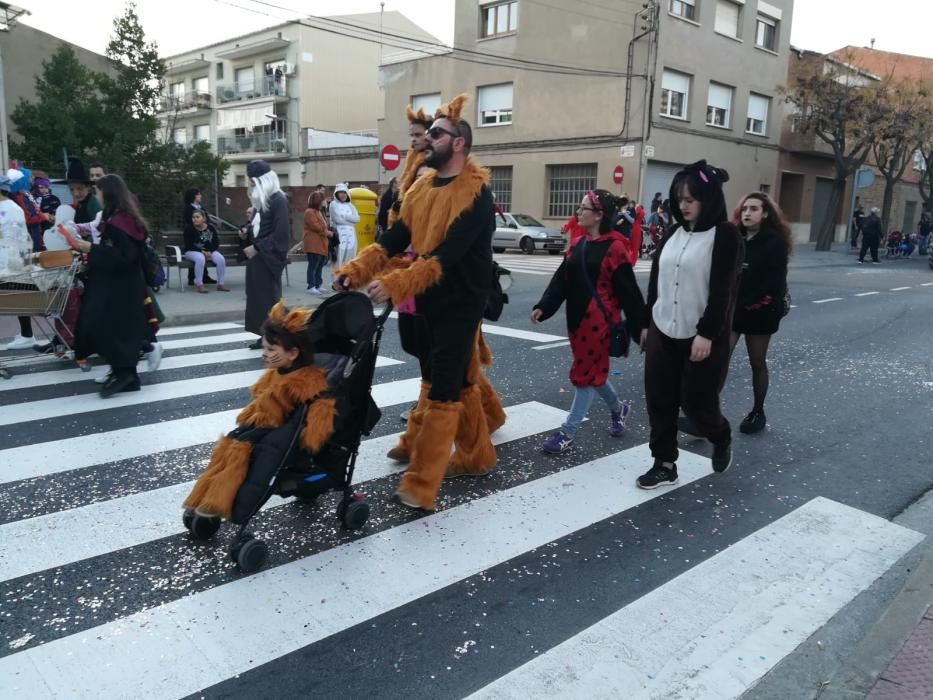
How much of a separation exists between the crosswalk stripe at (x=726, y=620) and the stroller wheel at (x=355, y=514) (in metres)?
1.24

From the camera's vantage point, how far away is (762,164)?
104ft

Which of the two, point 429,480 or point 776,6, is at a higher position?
point 776,6

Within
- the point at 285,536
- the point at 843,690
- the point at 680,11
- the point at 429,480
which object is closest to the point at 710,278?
the point at 429,480

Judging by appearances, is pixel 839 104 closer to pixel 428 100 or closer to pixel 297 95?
pixel 428 100

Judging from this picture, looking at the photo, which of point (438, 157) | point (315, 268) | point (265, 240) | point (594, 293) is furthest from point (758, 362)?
point (315, 268)

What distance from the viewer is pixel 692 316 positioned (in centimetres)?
404

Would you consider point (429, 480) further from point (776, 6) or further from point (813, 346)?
point (776, 6)

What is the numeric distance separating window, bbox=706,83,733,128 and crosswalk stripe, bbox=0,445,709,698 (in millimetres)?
27995

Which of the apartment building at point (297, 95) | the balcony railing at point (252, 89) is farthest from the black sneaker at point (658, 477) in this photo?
the balcony railing at point (252, 89)

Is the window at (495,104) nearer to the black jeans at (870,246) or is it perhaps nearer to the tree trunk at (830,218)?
the tree trunk at (830,218)

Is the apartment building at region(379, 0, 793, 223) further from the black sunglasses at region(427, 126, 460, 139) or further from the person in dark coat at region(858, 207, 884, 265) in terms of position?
the black sunglasses at region(427, 126, 460, 139)

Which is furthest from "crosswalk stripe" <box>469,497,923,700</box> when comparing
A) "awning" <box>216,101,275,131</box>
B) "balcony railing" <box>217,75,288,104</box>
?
"awning" <box>216,101,275,131</box>

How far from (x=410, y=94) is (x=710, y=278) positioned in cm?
3155

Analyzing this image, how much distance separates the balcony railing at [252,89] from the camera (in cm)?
4400
